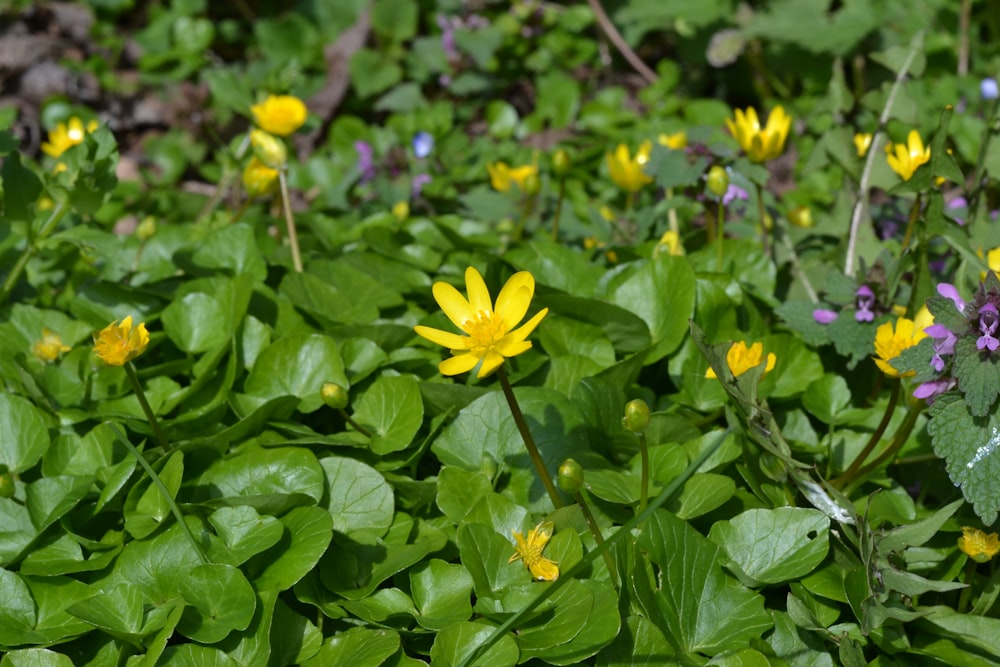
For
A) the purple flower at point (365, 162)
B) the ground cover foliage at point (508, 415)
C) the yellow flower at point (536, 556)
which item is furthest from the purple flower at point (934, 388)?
the purple flower at point (365, 162)

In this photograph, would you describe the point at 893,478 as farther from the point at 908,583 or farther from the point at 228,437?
the point at 228,437

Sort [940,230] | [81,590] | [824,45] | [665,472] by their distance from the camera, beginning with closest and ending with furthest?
[81,590] < [665,472] < [940,230] < [824,45]

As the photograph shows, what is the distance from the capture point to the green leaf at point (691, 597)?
1.67 metres

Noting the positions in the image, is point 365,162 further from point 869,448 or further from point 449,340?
point 869,448

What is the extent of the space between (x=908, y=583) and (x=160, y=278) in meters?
1.86

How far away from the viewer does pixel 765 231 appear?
2623 mm

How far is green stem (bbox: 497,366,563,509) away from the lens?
5.24 ft

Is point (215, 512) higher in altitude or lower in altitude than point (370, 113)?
higher

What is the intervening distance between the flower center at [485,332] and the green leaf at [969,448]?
74cm

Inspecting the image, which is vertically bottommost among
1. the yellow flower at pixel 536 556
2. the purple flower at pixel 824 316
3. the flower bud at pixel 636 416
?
the purple flower at pixel 824 316

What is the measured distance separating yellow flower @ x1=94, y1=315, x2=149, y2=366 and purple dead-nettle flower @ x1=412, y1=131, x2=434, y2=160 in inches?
80.5

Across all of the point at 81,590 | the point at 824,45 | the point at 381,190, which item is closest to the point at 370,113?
the point at 381,190

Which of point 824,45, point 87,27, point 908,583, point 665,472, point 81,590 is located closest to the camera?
point 908,583

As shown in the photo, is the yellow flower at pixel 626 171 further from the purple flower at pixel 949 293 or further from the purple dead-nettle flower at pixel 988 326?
the purple dead-nettle flower at pixel 988 326
